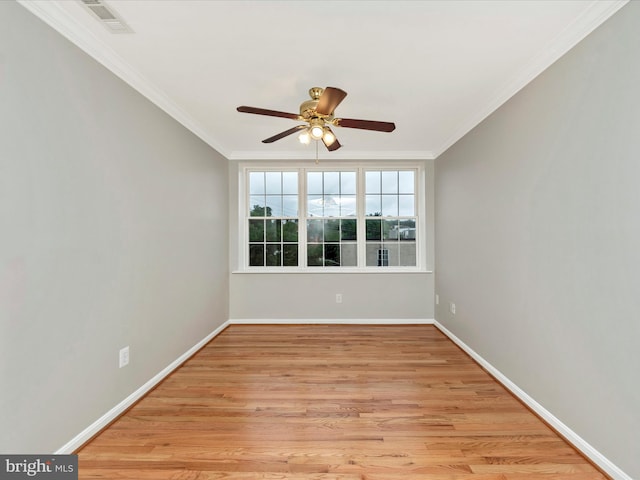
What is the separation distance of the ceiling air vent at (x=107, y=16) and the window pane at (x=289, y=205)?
9.37ft

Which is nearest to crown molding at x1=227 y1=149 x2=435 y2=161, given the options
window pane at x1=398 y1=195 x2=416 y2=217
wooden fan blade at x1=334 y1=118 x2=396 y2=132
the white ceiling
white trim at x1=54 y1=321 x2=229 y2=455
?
window pane at x1=398 y1=195 x2=416 y2=217

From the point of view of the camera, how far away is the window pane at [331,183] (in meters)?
4.46

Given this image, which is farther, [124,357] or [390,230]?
[390,230]

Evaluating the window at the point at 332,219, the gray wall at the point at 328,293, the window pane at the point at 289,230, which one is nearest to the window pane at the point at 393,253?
the window at the point at 332,219

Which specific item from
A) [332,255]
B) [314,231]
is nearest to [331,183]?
[314,231]

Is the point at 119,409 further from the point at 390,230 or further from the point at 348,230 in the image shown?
the point at 390,230

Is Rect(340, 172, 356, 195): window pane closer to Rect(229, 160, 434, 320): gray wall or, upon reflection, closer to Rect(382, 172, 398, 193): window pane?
Rect(229, 160, 434, 320): gray wall

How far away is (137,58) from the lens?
2.06 metres

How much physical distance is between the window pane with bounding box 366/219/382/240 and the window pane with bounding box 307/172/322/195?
2.91 feet

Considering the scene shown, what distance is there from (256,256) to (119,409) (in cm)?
262

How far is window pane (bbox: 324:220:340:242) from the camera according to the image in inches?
176

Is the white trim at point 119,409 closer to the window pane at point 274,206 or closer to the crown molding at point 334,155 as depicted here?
the window pane at point 274,206

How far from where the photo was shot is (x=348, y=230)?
4.47m

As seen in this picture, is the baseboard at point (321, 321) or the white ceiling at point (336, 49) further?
the baseboard at point (321, 321)
